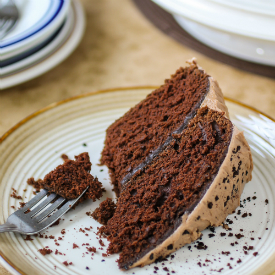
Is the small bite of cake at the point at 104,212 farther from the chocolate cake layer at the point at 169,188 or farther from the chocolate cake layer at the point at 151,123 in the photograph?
the chocolate cake layer at the point at 151,123

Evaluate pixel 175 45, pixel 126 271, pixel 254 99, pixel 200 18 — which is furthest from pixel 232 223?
pixel 175 45

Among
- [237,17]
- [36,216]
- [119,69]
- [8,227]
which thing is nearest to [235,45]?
[237,17]

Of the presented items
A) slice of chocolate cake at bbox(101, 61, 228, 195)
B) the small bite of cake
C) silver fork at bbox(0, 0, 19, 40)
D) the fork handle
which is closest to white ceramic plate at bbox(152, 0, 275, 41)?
slice of chocolate cake at bbox(101, 61, 228, 195)

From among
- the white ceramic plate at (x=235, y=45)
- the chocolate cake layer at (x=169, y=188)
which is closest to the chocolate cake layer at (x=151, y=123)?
the chocolate cake layer at (x=169, y=188)

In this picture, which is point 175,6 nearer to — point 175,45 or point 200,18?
point 200,18

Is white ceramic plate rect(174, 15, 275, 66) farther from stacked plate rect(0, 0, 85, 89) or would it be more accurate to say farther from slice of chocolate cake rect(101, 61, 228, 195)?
stacked plate rect(0, 0, 85, 89)


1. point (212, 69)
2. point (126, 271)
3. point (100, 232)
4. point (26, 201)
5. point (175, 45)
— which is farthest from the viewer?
point (175, 45)
